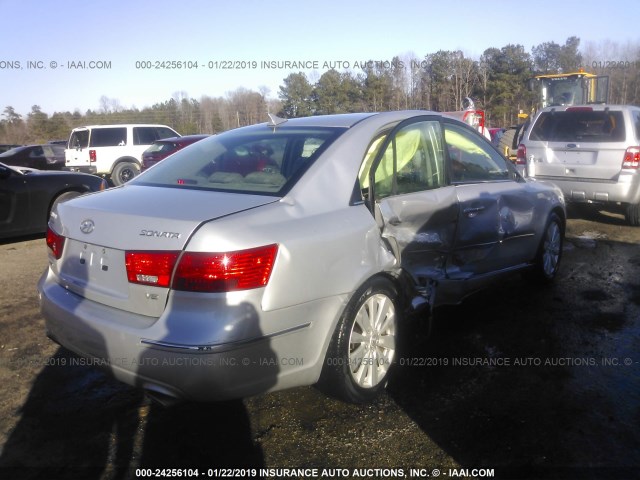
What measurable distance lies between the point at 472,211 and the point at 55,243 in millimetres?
2809

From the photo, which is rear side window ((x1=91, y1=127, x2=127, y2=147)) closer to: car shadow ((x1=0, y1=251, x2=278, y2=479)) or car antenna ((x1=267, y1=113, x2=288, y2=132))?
car antenna ((x1=267, y1=113, x2=288, y2=132))

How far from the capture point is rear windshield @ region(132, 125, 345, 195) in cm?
311

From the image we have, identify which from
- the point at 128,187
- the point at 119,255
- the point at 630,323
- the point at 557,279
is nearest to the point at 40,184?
the point at 128,187

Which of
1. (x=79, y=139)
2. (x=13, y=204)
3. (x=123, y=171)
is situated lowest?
(x=13, y=204)

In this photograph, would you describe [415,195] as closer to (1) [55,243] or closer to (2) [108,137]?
(1) [55,243]

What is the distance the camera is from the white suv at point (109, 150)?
1775 centimetres

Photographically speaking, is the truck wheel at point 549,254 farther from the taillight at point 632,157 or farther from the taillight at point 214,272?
the taillight at point 214,272

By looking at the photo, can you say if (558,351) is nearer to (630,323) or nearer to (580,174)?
(630,323)

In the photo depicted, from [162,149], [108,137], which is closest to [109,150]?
[108,137]

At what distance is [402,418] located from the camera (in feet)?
10.0

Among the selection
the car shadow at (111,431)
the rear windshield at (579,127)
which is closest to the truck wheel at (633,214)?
the rear windshield at (579,127)

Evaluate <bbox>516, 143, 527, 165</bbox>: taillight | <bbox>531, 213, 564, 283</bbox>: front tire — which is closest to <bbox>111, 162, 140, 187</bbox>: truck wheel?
<bbox>516, 143, 527, 165</bbox>: taillight

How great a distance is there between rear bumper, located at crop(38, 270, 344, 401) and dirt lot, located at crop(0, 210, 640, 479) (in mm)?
380

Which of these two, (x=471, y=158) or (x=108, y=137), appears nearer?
(x=471, y=158)
